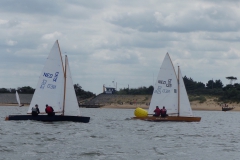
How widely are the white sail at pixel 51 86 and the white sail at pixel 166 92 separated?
929cm

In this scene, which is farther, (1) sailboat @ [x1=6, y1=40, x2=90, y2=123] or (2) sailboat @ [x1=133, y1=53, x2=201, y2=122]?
(2) sailboat @ [x1=133, y1=53, x2=201, y2=122]

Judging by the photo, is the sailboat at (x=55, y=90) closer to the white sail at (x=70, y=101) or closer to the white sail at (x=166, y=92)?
the white sail at (x=70, y=101)

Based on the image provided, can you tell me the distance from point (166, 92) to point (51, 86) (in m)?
10.6

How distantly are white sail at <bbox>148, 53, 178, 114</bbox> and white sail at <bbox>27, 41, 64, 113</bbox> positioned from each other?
9.29 m

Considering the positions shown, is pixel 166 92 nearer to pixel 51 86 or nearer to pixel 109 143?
pixel 51 86

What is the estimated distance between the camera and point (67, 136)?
3231 centimetres

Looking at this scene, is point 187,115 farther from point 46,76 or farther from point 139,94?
point 139,94

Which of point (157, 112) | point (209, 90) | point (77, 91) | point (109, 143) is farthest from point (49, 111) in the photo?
point (77, 91)

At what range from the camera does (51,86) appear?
142ft

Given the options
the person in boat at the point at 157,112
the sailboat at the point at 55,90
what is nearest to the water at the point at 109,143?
the sailboat at the point at 55,90

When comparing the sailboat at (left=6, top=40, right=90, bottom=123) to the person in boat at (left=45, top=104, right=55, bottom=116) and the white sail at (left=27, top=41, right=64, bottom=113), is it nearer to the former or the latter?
the white sail at (left=27, top=41, right=64, bottom=113)

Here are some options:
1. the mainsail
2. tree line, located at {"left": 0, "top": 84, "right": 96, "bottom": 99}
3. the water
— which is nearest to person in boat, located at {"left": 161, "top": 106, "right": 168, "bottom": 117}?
the mainsail

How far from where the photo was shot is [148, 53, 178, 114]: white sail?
49.1 m

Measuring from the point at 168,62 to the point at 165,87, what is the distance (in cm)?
206
